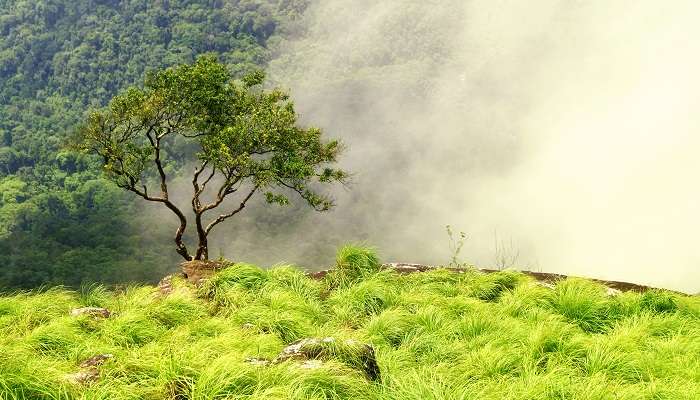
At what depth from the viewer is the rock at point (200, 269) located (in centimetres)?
1242

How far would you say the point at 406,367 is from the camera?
6.91 meters

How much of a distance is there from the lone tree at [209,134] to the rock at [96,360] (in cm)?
1359

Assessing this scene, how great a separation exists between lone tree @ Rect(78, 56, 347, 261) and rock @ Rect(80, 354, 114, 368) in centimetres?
1359

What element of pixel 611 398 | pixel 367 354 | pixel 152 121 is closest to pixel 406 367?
pixel 367 354

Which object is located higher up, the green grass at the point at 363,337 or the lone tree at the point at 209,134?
the lone tree at the point at 209,134

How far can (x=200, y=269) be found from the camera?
1277 centimetres

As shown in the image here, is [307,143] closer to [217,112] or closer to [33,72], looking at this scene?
[217,112]

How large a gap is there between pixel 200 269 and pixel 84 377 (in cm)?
722

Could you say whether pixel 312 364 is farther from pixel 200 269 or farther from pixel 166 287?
pixel 200 269

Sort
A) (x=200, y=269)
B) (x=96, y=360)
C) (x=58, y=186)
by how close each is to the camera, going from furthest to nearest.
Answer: (x=58, y=186)
(x=200, y=269)
(x=96, y=360)

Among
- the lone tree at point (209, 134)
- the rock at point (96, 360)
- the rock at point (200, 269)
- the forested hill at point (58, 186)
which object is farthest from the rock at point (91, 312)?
the forested hill at point (58, 186)

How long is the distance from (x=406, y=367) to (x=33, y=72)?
705 ft

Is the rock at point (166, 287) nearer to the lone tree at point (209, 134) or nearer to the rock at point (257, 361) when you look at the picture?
the rock at point (257, 361)

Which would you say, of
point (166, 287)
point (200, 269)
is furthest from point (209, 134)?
point (166, 287)
